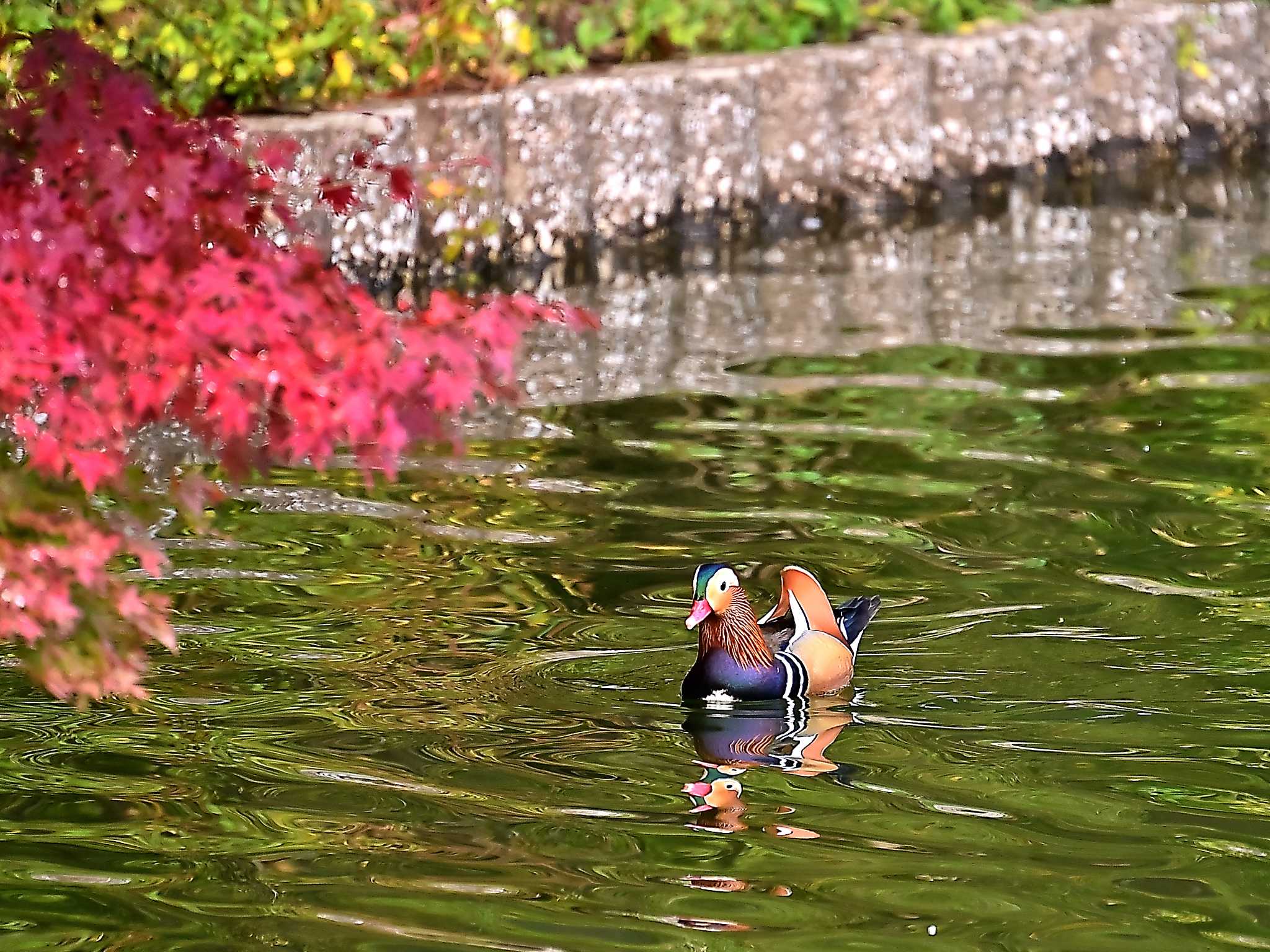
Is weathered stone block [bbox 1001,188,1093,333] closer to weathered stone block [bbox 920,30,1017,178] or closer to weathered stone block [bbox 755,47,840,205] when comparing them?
weathered stone block [bbox 920,30,1017,178]

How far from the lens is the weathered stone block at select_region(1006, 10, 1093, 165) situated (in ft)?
31.9

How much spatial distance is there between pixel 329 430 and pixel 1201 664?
7.99 ft

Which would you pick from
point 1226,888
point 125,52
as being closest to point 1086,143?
point 125,52

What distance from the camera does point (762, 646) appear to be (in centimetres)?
445

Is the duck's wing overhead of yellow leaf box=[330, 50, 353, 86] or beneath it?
beneath

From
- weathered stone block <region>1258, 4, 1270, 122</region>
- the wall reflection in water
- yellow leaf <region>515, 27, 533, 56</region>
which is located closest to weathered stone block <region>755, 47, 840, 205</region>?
the wall reflection in water

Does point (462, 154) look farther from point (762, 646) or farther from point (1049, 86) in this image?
point (762, 646)

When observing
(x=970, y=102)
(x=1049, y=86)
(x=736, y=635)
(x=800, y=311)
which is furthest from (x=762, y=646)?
(x=1049, y=86)

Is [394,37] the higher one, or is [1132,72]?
[394,37]

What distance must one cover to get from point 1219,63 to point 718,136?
3.01 m

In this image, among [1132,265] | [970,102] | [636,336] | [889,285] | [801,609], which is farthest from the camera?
[970,102]

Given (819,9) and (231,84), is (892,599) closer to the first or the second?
(231,84)

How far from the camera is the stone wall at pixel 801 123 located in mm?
8180

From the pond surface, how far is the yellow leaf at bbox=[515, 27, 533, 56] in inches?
64.1
